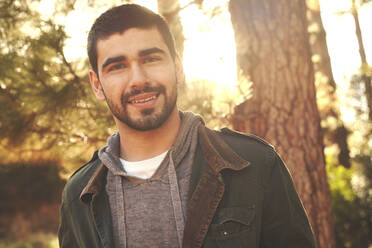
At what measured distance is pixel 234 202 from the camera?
1850 millimetres

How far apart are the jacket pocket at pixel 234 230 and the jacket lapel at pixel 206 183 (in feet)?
0.12

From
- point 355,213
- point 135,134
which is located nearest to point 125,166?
point 135,134

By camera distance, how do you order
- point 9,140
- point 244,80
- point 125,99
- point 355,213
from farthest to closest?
point 355,213 → point 9,140 → point 244,80 → point 125,99

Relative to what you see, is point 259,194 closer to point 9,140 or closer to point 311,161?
point 311,161

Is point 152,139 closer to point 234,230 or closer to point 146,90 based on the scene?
point 146,90

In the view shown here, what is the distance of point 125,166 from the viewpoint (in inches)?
81.6

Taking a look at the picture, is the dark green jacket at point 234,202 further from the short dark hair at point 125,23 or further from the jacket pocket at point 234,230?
the short dark hair at point 125,23

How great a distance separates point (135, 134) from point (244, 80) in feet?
4.57

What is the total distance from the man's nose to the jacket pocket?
70 centimetres

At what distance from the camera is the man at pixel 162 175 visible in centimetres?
184

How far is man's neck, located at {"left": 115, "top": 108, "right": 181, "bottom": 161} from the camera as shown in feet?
6.68

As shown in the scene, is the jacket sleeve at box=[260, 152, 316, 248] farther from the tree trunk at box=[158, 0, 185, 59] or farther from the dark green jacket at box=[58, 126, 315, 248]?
the tree trunk at box=[158, 0, 185, 59]

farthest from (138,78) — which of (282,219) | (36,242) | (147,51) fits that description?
(36,242)

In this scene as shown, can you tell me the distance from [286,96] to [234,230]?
5.95 feet
